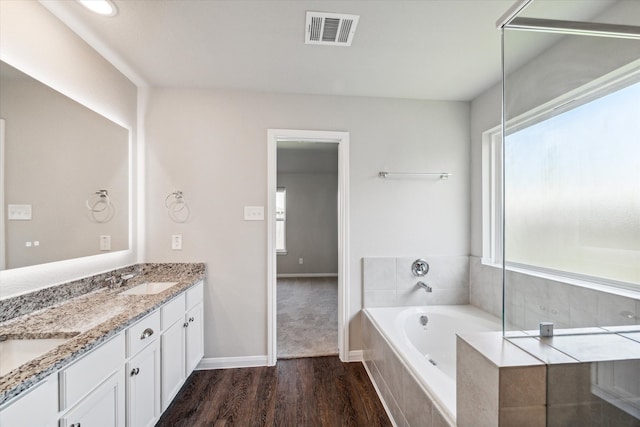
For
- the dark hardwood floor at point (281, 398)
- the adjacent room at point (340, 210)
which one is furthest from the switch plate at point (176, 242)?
the dark hardwood floor at point (281, 398)

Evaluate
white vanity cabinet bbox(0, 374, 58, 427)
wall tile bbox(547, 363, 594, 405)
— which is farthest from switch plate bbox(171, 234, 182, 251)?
wall tile bbox(547, 363, 594, 405)

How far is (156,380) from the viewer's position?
5.31 feet

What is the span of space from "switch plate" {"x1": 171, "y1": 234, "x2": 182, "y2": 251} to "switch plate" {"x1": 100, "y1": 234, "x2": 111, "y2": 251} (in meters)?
0.47

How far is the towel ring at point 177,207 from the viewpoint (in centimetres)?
238

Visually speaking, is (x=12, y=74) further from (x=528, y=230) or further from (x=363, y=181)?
(x=528, y=230)

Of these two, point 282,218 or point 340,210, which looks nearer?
point 340,210

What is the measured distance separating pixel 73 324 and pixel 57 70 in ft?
4.67

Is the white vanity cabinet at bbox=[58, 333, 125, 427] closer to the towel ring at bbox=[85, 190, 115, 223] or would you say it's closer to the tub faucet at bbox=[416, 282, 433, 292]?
the towel ring at bbox=[85, 190, 115, 223]

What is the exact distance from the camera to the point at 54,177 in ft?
5.04

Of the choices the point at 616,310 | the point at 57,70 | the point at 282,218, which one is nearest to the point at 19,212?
the point at 57,70

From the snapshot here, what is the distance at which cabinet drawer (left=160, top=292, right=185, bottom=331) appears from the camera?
1.70 m

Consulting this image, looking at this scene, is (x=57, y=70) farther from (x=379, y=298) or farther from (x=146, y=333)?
(x=379, y=298)

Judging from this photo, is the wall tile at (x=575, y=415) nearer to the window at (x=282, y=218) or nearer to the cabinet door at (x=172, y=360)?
the cabinet door at (x=172, y=360)

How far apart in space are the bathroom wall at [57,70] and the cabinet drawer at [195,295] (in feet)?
1.95
